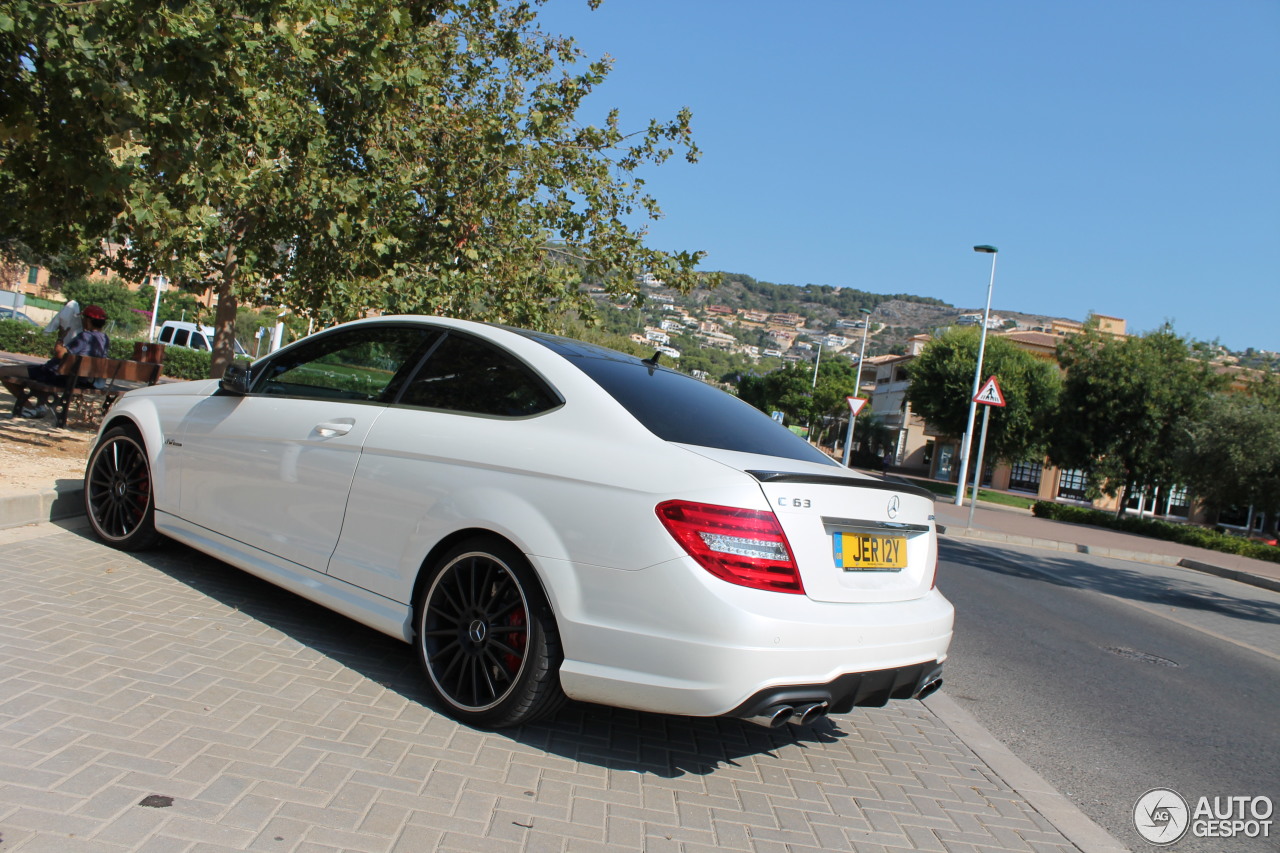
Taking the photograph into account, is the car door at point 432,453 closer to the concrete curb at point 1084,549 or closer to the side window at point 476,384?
the side window at point 476,384

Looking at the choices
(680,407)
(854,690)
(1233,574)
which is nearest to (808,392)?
(1233,574)

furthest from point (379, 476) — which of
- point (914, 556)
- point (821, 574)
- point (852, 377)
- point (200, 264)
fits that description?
point (852, 377)

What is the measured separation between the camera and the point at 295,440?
4.55m

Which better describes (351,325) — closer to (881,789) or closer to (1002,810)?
(881,789)

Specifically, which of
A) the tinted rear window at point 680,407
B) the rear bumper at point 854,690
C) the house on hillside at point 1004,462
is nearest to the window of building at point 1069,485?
the house on hillside at point 1004,462

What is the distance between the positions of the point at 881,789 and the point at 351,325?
131 inches

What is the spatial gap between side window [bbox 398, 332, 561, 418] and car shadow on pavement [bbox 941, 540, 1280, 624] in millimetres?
11226

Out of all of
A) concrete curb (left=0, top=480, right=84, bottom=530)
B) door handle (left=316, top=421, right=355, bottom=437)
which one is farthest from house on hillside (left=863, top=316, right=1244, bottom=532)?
door handle (left=316, top=421, right=355, bottom=437)

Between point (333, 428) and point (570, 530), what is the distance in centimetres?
156

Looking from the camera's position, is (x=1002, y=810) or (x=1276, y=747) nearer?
(x=1002, y=810)

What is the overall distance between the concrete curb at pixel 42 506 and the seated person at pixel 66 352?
5.17 metres

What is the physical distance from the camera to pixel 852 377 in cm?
9656

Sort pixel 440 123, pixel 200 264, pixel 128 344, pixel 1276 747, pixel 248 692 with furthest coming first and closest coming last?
pixel 128 344 → pixel 440 123 → pixel 200 264 → pixel 1276 747 → pixel 248 692

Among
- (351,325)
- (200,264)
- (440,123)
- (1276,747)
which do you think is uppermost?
(440,123)
